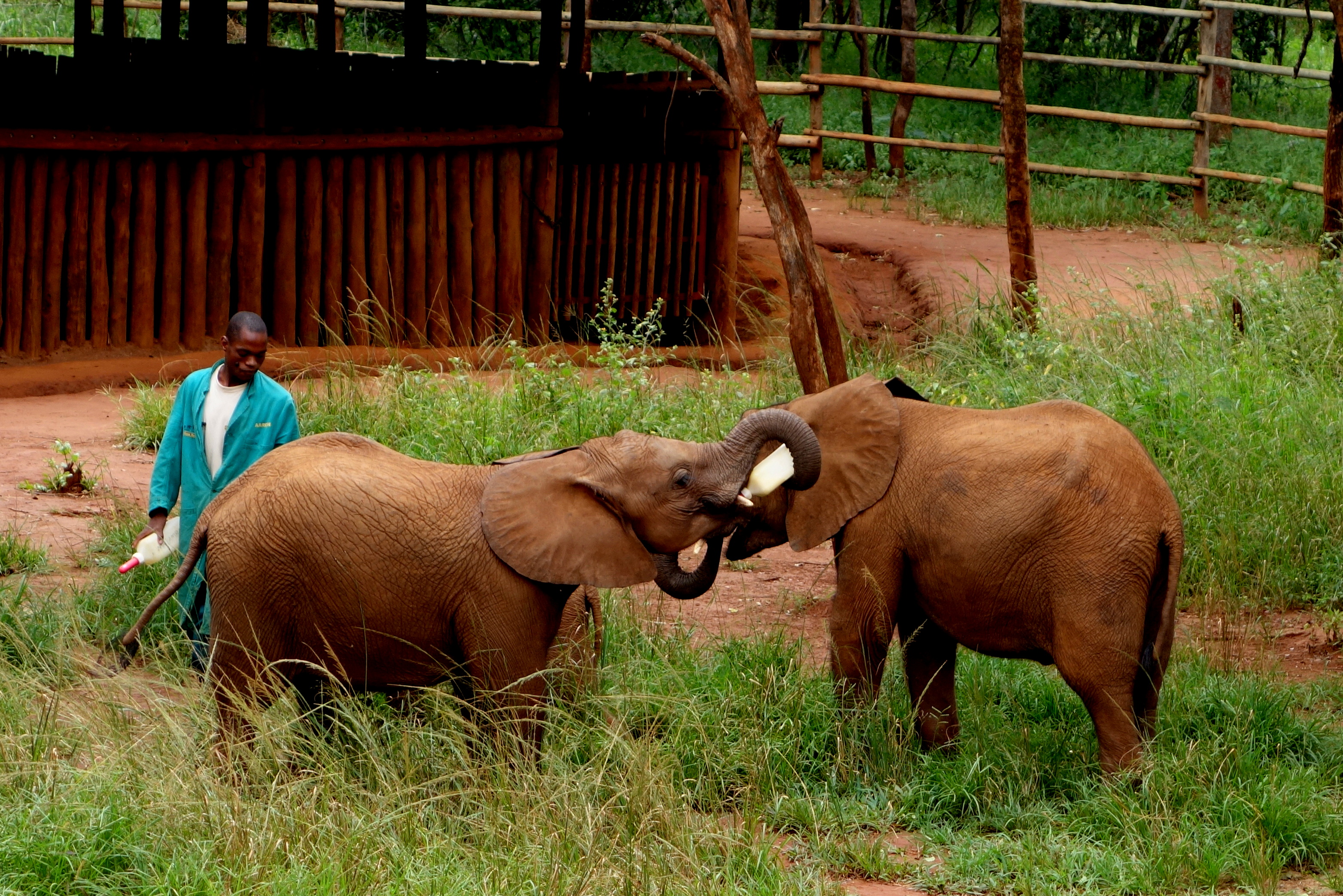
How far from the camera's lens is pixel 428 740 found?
4.87m

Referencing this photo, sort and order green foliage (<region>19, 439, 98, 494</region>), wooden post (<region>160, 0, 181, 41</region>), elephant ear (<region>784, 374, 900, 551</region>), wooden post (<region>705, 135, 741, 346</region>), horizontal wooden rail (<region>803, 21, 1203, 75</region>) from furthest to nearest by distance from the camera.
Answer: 1. horizontal wooden rail (<region>803, 21, 1203, 75</region>)
2. wooden post (<region>160, 0, 181, 41</region>)
3. wooden post (<region>705, 135, 741, 346</region>)
4. green foliage (<region>19, 439, 98, 494</region>)
5. elephant ear (<region>784, 374, 900, 551</region>)

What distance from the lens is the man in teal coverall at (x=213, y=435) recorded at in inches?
227

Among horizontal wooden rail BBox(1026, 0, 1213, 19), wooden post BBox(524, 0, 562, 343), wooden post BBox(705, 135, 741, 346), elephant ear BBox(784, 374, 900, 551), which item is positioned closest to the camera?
elephant ear BBox(784, 374, 900, 551)

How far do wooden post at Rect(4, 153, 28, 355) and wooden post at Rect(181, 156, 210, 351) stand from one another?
1.04m

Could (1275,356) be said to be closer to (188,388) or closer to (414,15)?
(188,388)

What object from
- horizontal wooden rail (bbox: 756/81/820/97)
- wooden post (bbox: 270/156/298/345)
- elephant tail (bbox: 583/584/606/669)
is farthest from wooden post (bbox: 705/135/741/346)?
elephant tail (bbox: 583/584/606/669)

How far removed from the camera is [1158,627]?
16.6 ft

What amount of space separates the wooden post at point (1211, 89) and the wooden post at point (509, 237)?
8.82 meters

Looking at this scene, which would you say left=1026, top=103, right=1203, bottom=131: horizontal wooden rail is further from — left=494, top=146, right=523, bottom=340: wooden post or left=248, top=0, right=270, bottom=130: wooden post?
left=248, top=0, right=270, bottom=130: wooden post

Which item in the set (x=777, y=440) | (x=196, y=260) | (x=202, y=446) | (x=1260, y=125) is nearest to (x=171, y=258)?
(x=196, y=260)

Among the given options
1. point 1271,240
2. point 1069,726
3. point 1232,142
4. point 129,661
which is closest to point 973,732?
point 1069,726

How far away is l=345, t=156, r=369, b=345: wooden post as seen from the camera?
11.4m

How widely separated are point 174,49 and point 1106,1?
547 inches

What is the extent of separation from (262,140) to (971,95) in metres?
9.88
